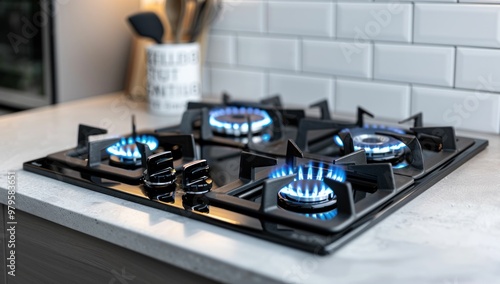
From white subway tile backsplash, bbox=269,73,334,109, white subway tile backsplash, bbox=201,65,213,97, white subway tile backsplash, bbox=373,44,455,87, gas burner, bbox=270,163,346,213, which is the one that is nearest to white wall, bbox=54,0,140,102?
white subway tile backsplash, bbox=201,65,213,97

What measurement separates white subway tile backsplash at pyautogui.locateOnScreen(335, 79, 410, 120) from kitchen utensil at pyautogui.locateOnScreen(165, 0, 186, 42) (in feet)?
1.32

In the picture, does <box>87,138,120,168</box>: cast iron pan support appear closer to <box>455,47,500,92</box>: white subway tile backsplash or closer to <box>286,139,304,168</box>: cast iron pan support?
<box>286,139,304,168</box>: cast iron pan support

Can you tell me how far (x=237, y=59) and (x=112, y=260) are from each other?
0.89m

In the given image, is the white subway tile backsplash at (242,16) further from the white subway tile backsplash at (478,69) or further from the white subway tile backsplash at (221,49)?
the white subway tile backsplash at (478,69)

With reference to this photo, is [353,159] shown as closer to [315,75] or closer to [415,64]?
[415,64]

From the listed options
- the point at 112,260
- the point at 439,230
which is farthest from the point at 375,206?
the point at 112,260

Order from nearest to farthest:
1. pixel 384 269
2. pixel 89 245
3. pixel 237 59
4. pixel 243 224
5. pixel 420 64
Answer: pixel 384 269 → pixel 243 224 → pixel 89 245 → pixel 420 64 → pixel 237 59

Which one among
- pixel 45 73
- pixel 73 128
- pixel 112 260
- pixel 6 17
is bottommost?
pixel 112 260

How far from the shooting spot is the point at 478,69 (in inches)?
54.6

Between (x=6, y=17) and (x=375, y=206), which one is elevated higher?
(x=6, y=17)

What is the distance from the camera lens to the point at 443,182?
3.61 ft

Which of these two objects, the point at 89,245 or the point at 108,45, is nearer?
the point at 89,245

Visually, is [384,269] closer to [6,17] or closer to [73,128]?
[73,128]

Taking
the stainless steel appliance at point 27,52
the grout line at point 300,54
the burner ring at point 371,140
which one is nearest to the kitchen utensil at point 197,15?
the grout line at point 300,54
